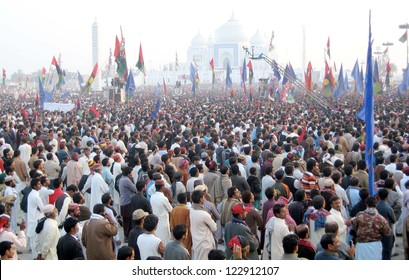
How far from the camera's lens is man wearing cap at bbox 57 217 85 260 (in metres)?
5.39

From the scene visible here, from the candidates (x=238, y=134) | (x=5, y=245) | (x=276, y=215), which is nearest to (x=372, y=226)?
(x=276, y=215)

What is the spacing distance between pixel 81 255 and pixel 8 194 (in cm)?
238

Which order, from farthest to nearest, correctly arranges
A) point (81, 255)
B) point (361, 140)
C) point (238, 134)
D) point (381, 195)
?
point (238, 134) < point (361, 140) < point (381, 195) < point (81, 255)

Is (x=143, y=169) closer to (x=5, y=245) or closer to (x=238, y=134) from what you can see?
(x=5, y=245)

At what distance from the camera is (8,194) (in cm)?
739

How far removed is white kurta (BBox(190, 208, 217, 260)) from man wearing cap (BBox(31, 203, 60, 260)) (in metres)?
1.40

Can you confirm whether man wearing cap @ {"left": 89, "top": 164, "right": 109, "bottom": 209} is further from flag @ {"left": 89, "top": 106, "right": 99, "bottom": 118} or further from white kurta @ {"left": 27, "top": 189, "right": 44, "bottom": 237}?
flag @ {"left": 89, "top": 106, "right": 99, "bottom": 118}

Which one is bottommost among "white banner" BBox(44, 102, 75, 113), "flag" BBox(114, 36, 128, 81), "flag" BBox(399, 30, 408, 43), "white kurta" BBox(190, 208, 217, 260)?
"white kurta" BBox(190, 208, 217, 260)

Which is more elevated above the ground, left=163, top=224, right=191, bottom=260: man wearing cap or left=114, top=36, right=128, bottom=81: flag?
left=114, top=36, right=128, bottom=81: flag

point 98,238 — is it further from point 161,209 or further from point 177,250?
point 161,209

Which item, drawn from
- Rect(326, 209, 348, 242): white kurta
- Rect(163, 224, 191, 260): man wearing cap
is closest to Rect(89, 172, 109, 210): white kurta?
Rect(163, 224, 191, 260): man wearing cap

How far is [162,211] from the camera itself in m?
6.64

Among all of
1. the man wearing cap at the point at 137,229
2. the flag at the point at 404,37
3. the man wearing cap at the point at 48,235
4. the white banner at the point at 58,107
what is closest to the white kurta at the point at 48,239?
the man wearing cap at the point at 48,235

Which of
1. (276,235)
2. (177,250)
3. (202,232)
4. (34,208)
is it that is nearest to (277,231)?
(276,235)
